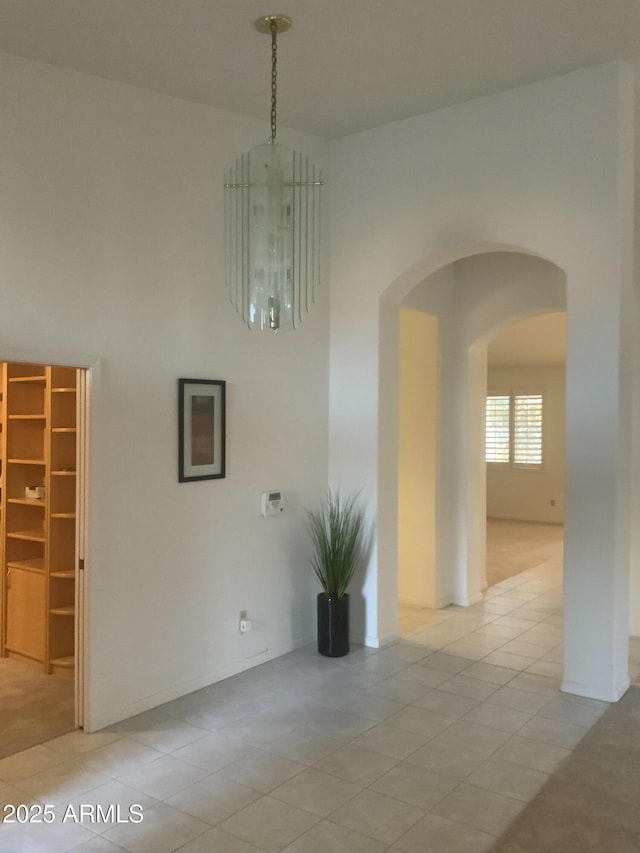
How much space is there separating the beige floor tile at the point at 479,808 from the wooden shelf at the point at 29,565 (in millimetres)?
2931

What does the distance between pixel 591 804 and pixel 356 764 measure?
102cm

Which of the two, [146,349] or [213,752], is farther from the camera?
[146,349]

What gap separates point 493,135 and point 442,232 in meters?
0.63

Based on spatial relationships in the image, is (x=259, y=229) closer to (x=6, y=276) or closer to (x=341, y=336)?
(x=6, y=276)

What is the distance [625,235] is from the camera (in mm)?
4086

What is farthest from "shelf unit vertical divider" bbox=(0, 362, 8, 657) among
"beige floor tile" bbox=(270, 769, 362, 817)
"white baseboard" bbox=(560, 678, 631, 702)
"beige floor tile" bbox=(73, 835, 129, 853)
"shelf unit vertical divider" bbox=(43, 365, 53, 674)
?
"white baseboard" bbox=(560, 678, 631, 702)

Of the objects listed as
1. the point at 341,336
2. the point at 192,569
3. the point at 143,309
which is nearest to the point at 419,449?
the point at 341,336

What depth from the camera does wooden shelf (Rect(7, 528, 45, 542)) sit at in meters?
4.82

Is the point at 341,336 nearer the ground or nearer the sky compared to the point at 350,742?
nearer the sky

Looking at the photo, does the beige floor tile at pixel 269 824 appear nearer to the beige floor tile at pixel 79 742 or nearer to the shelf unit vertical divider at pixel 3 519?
the beige floor tile at pixel 79 742

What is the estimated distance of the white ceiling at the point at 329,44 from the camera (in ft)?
10.8

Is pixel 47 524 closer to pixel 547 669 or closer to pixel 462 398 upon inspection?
pixel 547 669

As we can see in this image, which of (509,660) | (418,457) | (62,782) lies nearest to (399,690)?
(509,660)

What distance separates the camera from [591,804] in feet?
10.0
